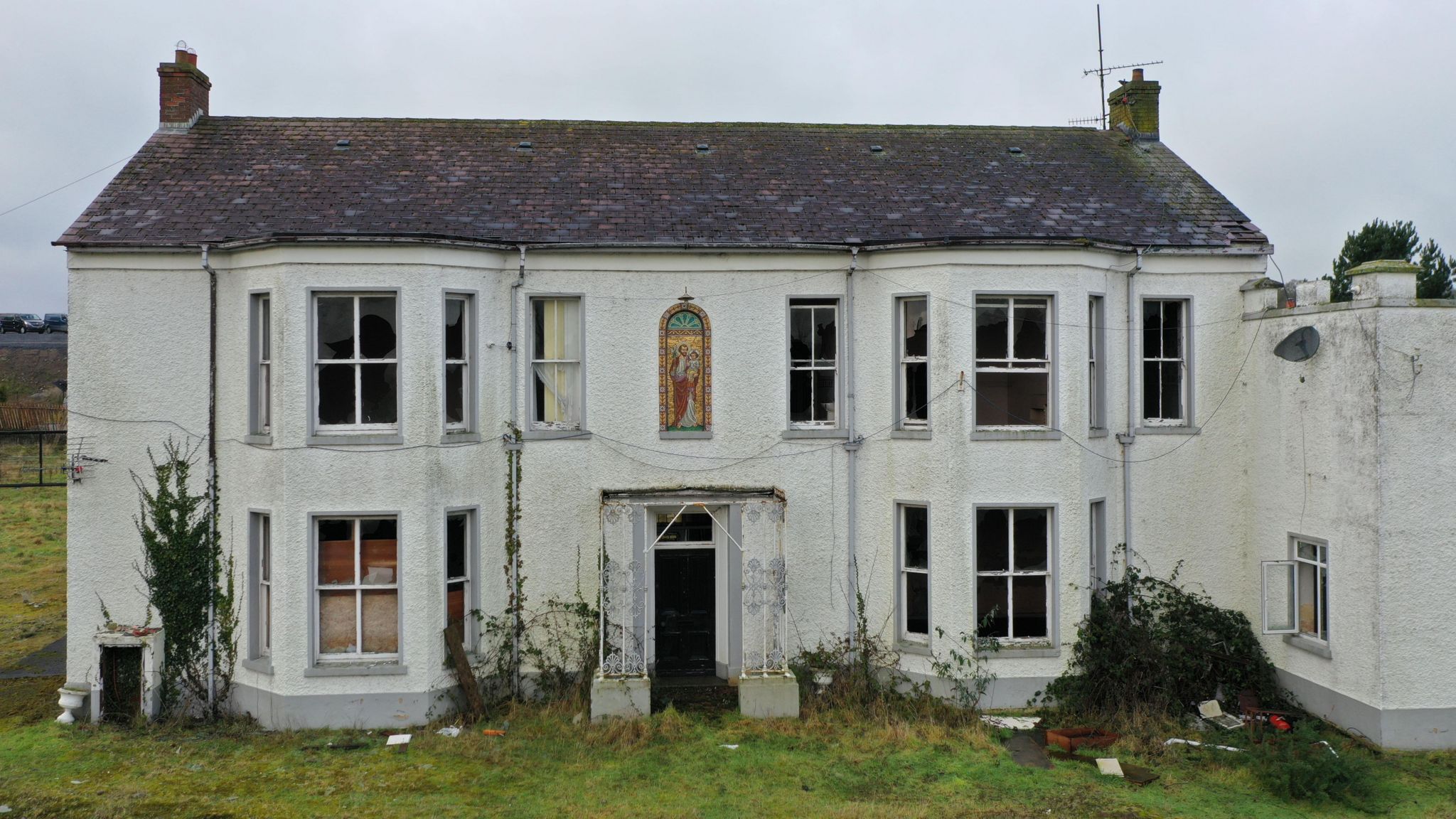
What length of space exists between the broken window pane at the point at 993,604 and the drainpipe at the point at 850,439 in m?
1.69

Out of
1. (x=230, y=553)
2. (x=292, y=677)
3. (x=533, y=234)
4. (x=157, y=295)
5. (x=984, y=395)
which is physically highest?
(x=533, y=234)

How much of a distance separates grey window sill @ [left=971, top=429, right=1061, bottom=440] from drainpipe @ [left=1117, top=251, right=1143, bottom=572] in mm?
1442

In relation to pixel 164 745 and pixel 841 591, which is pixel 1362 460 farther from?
pixel 164 745

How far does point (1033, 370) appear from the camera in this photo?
13.0 metres

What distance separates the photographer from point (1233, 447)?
45.5 ft

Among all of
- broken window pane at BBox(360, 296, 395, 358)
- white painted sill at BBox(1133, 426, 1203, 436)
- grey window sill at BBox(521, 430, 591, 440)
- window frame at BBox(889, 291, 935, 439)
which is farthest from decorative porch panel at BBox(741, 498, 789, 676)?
white painted sill at BBox(1133, 426, 1203, 436)

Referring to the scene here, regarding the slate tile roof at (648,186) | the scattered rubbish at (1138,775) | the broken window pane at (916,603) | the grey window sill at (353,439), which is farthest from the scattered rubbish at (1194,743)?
the grey window sill at (353,439)

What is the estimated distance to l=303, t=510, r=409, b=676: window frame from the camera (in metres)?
12.3

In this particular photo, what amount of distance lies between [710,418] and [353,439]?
15.6 feet

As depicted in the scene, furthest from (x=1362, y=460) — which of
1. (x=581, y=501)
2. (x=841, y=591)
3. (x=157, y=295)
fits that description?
(x=157, y=295)

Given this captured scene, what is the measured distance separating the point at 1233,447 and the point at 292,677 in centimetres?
1323

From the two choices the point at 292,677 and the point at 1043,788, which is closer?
the point at 1043,788

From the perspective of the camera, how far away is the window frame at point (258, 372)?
1279cm

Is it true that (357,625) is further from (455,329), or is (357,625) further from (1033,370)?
(1033,370)
